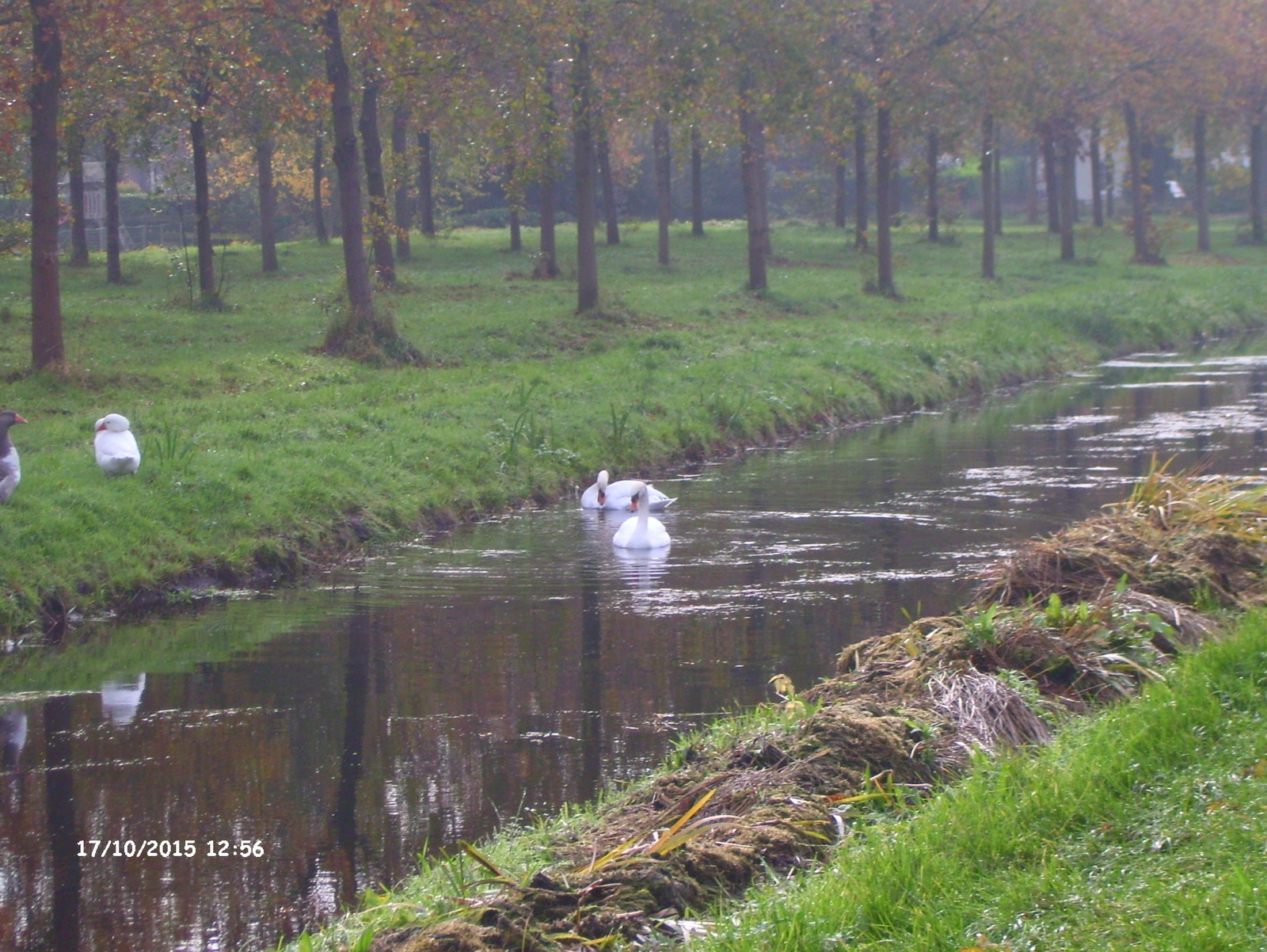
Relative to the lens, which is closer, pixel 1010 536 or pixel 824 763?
pixel 824 763

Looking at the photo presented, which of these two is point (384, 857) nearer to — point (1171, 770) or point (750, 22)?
point (1171, 770)

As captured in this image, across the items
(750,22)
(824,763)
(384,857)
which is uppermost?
(750,22)

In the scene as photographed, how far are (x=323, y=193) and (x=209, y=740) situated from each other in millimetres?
48231

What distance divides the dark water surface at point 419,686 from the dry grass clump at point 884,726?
94 centimetres

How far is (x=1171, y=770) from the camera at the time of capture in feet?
16.8

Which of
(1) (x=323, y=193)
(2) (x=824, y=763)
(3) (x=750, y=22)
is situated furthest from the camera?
(1) (x=323, y=193)

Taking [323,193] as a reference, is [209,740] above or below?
below

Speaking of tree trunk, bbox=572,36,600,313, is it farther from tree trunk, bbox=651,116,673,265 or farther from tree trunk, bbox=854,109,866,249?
tree trunk, bbox=854,109,866,249

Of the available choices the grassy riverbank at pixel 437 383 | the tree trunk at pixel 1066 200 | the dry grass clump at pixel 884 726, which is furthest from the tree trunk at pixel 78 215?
the tree trunk at pixel 1066 200

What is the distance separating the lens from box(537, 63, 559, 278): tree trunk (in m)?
23.1

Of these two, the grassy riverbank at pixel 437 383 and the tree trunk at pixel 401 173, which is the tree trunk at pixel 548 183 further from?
the tree trunk at pixel 401 173

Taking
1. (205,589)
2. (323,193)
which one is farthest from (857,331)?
(323,193)

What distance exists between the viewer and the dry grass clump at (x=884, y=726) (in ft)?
16.6

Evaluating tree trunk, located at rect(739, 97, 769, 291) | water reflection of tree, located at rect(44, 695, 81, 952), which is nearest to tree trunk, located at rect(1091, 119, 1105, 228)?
tree trunk, located at rect(739, 97, 769, 291)
